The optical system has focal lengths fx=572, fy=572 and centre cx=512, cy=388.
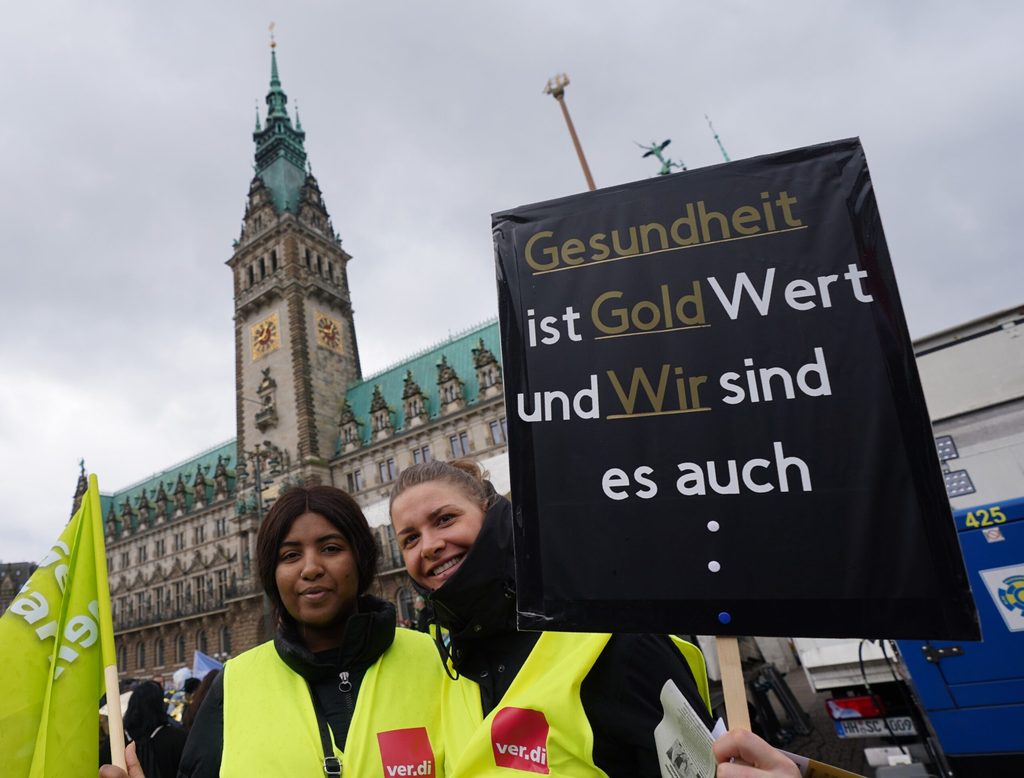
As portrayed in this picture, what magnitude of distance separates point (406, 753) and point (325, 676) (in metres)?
0.49

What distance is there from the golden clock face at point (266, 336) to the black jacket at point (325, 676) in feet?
134

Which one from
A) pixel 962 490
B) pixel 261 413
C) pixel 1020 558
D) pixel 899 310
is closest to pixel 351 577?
pixel 899 310

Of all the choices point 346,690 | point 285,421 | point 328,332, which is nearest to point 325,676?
point 346,690

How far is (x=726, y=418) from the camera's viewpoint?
181 cm

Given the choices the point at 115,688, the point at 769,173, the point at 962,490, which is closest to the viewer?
the point at 769,173

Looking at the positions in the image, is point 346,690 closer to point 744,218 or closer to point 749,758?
point 749,758

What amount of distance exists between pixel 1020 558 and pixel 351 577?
6.16 meters

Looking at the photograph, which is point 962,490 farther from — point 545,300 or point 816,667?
point 545,300

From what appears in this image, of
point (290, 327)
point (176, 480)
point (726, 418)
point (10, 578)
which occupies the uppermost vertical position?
point (290, 327)

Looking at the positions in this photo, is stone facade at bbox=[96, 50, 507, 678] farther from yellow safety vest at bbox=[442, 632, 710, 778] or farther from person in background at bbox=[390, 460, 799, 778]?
yellow safety vest at bbox=[442, 632, 710, 778]

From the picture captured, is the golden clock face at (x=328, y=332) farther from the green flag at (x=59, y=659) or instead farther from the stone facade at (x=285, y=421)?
the green flag at (x=59, y=659)

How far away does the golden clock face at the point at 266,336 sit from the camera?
40.5 m

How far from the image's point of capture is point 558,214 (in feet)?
7.30

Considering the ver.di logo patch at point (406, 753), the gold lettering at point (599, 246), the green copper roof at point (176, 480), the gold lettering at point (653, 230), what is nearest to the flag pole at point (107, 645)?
the ver.di logo patch at point (406, 753)
